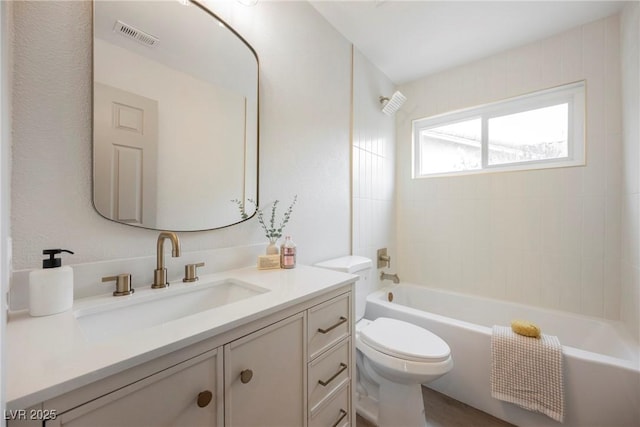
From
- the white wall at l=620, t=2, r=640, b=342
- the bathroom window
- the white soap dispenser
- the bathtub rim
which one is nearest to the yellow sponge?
the bathtub rim

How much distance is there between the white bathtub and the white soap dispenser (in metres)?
1.70

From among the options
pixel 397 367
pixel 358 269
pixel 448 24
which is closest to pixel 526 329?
pixel 397 367

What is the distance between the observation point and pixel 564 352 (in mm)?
1311

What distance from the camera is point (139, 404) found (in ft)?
1.66

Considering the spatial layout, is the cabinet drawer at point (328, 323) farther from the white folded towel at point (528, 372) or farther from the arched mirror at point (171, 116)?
the white folded towel at point (528, 372)

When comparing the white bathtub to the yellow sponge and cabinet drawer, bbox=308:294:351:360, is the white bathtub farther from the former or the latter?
cabinet drawer, bbox=308:294:351:360

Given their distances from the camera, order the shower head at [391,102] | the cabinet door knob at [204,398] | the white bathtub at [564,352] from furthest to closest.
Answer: the shower head at [391,102] → the white bathtub at [564,352] → the cabinet door knob at [204,398]

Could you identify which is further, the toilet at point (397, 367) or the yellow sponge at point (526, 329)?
the yellow sponge at point (526, 329)

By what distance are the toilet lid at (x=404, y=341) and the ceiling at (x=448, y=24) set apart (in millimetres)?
1966

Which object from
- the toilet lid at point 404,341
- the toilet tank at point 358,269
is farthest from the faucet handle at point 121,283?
the toilet lid at point 404,341

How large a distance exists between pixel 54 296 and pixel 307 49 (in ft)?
5.56

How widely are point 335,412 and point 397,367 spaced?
38 centimetres

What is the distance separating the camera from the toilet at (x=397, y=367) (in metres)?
1.22

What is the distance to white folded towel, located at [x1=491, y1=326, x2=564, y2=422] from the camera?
4.19 ft
